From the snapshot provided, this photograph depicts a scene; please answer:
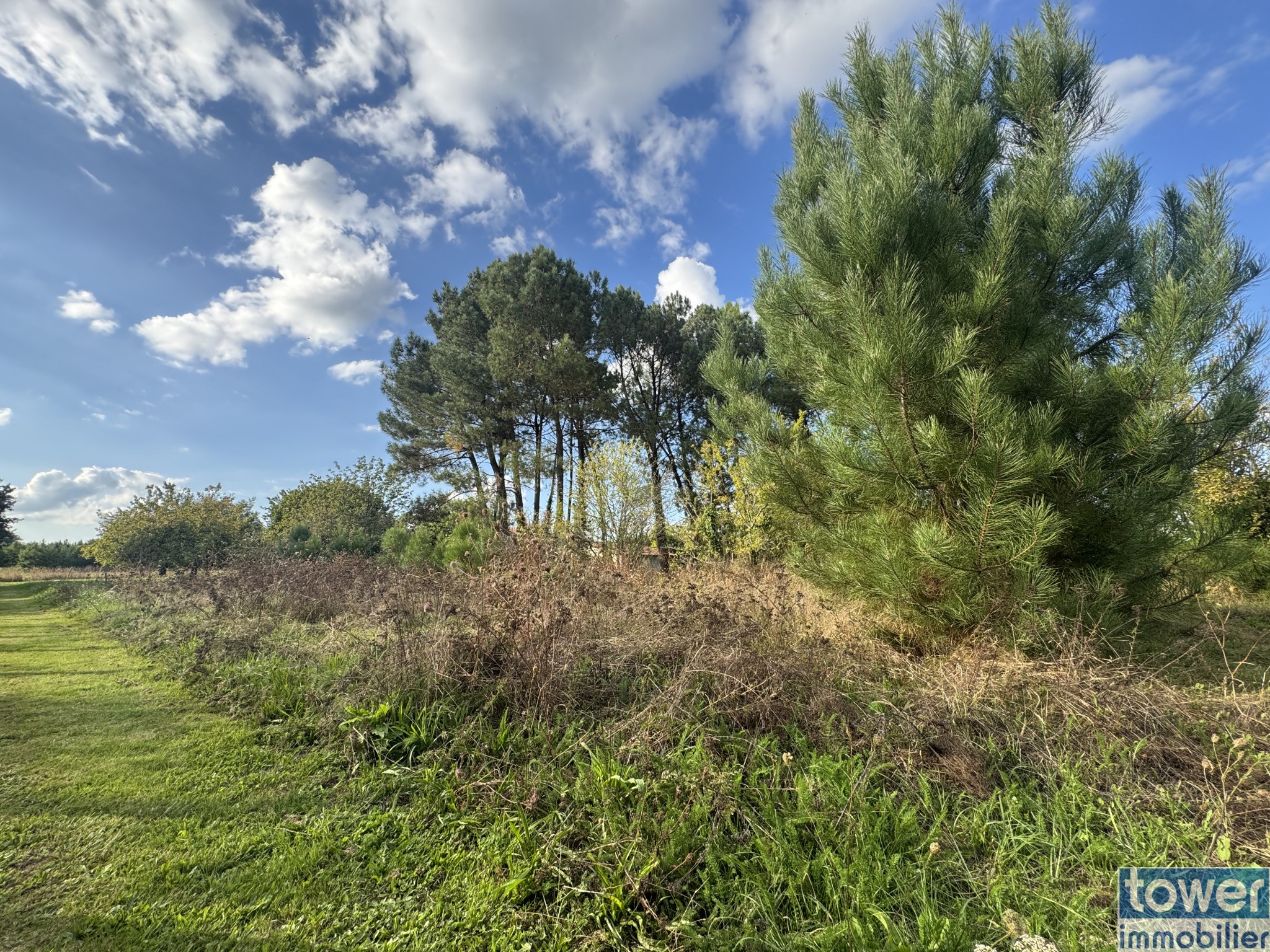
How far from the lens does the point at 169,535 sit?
14.2 metres

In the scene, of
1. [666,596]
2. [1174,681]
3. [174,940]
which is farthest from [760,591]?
[174,940]

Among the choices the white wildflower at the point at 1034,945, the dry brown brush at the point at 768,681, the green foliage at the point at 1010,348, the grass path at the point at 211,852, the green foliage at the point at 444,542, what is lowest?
the grass path at the point at 211,852

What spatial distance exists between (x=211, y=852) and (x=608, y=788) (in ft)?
5.64

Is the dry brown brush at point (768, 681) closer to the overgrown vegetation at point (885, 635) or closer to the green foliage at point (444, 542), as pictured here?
the overgrown vegetation at point (885, 635)

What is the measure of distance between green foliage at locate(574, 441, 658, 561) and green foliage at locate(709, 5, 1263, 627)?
253 inches

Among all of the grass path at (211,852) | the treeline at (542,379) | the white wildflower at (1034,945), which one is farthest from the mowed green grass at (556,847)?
the treeline at (542,379)

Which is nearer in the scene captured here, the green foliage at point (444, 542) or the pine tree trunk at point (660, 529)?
the green foliage at point (444, 542)

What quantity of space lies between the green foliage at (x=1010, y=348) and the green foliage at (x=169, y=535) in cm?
1501

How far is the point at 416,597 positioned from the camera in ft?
16.7

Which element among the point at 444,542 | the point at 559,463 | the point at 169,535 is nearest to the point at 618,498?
the point at 444,542

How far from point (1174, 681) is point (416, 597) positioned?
21.1ft

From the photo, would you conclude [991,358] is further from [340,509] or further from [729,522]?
[340,509]

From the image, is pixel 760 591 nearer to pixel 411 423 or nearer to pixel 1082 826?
pixel 1082 826

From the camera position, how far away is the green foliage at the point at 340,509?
17.7m
